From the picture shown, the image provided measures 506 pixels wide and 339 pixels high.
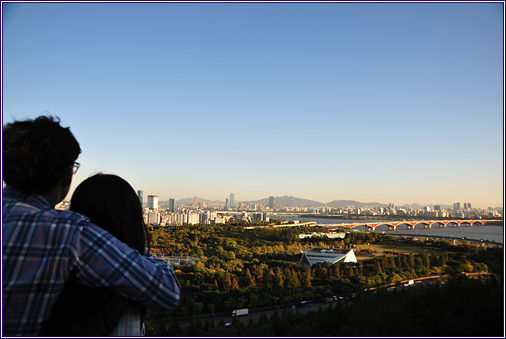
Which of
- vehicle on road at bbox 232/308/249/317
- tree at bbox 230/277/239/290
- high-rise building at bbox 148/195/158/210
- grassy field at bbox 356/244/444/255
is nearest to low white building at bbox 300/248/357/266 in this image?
grassy field at bbox 356/244/444/255

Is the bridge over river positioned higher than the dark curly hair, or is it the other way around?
the dark curly hair

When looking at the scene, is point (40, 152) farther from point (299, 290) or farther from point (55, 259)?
point (299, 290)

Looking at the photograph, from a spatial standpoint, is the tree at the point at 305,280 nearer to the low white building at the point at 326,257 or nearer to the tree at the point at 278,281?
the tree at the point at 278,281

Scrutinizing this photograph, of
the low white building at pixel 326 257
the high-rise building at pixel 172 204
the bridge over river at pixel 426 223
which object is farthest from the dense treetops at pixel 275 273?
the high-rise building at pixel 172 204

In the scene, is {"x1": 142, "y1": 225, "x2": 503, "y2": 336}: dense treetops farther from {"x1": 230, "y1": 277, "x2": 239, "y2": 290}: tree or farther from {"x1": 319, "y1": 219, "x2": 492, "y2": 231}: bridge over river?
{"x1": 319, "y1": 219, "x2": 492, "y2": 231}: bridge over river

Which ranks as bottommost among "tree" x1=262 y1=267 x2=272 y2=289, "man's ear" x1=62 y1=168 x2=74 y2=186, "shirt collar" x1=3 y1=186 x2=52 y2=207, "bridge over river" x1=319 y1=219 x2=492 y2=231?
"tree" x1=262 y1=267 x2=272 y2=289

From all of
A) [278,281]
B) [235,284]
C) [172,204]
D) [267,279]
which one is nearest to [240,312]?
[235,284]

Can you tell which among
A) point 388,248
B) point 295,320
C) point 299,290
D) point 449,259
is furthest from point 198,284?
point 388,248
